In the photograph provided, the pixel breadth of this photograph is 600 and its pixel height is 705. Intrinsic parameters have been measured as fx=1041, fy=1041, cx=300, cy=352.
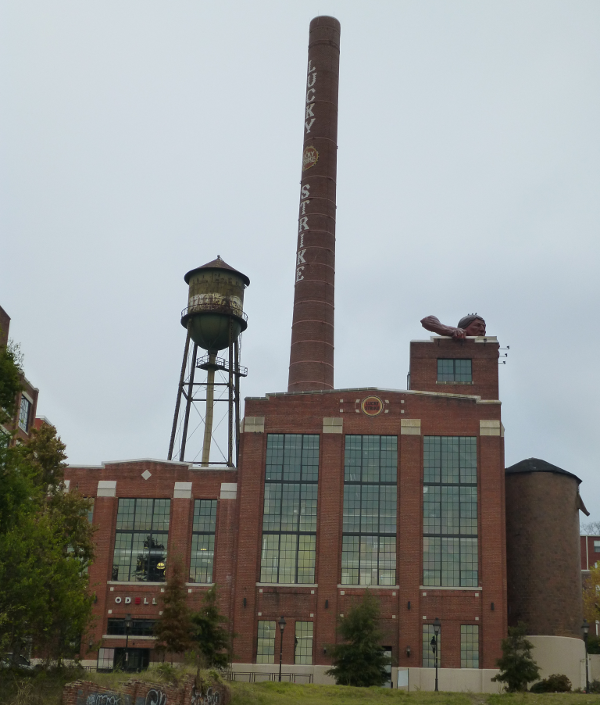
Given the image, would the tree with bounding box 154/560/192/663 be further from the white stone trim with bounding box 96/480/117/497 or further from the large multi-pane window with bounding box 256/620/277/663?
the white stone trim with bounding box 96/480/117/497

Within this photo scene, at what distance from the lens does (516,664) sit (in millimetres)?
51719

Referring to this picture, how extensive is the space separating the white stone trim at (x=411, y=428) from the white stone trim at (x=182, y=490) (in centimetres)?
1297

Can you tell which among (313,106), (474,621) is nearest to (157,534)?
(474,621)

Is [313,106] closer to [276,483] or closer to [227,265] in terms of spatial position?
[227,265]

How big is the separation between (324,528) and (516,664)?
1310 cm

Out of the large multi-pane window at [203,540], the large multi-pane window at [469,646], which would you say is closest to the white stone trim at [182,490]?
the large multi-pane window at [203,540]

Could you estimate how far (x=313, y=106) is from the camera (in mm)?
73312

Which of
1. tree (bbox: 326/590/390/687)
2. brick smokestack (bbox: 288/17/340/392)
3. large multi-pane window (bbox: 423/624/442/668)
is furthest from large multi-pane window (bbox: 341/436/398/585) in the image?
brick smokestack (bbox: 288/17/340/392)

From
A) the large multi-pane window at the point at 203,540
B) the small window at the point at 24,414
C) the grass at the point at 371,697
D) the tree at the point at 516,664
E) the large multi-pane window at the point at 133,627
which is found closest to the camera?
the grass at the point at 371,697

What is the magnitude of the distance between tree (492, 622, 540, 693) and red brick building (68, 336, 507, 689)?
3343 millimetres

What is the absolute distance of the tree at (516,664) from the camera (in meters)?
51.6

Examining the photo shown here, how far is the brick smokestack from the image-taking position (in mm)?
67312

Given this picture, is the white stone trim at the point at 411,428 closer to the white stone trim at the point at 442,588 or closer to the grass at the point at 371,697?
the white stone trim at the point at 442,588

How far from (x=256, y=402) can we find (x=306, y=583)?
11.0 metres
